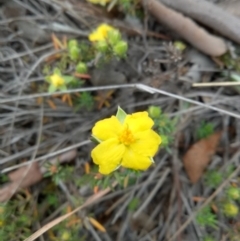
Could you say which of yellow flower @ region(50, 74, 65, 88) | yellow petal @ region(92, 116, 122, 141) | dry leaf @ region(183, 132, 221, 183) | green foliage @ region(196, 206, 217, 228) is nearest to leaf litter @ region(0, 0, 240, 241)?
dry leaf @ region(183, 132, 221, 183)

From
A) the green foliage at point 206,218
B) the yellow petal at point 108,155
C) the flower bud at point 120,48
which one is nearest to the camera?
the yellow petal at point 108,155

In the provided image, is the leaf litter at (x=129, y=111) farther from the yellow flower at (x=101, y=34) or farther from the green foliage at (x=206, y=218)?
the yellow flower at (x=101, y=34)

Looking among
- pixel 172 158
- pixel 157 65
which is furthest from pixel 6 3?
pixel 172 158

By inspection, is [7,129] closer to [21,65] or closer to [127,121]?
[21,65]

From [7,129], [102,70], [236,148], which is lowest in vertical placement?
[7,129]

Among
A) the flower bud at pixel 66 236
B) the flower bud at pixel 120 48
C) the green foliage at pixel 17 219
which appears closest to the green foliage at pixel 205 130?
the flower bud at pixel 120 48

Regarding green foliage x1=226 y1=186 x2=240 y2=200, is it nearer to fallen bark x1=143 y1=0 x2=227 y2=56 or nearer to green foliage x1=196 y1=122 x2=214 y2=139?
green foliage x1=196 y1=122 x2=214 y2=139
